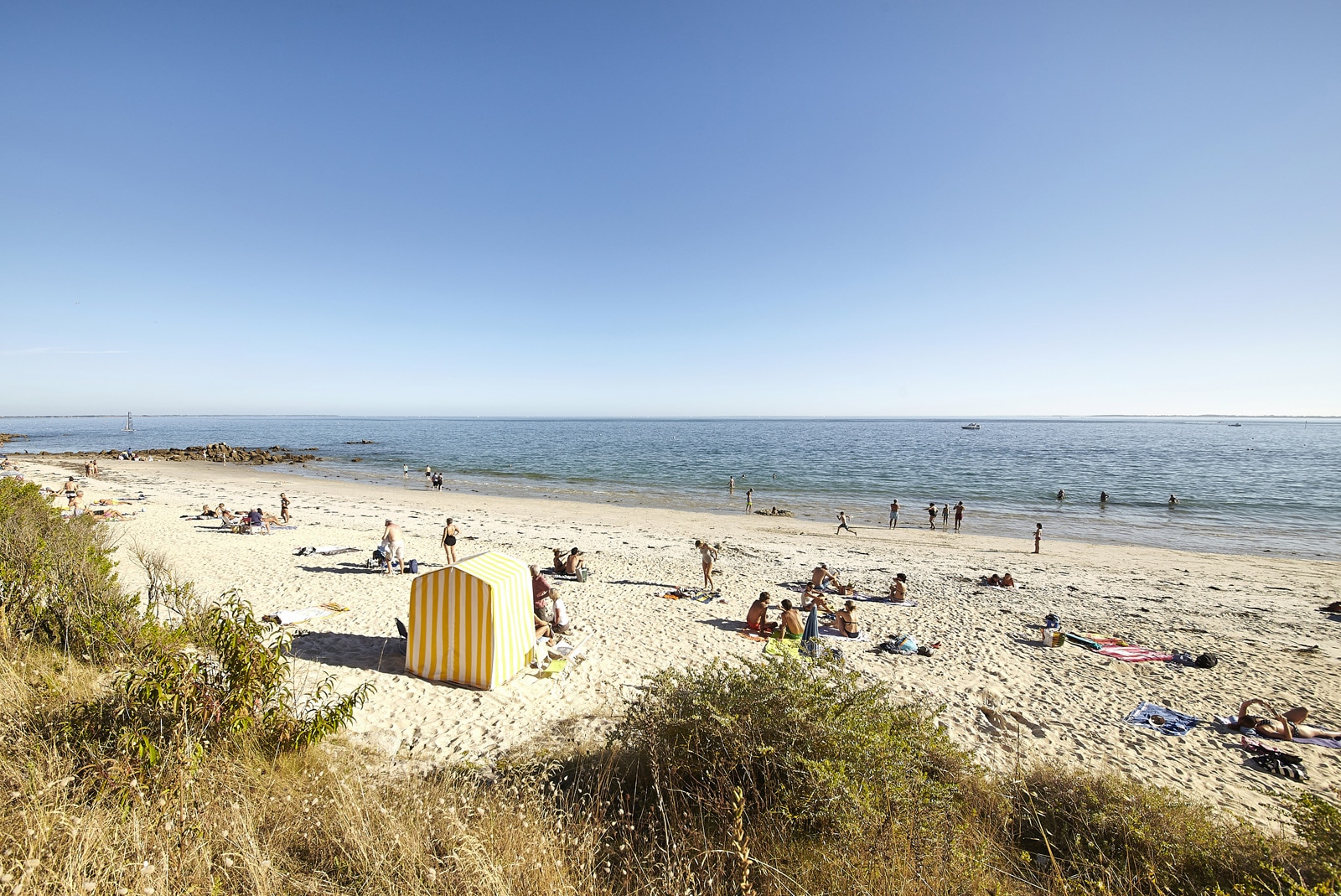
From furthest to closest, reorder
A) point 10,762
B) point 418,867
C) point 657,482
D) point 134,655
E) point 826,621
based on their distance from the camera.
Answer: point 657,482, point 826,621, point 134,655, point 10,762, point 418,867

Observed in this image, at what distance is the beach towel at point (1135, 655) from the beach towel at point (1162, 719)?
2.02 meters

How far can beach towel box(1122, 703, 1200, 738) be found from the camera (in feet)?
24.8

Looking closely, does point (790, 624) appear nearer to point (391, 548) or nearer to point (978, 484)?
point (391, 548)

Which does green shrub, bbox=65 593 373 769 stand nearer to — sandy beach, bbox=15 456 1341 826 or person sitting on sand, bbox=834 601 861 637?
sandy beach, bbox=15 456 1341 826

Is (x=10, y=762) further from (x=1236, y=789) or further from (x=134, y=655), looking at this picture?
(x=1236, y=789)

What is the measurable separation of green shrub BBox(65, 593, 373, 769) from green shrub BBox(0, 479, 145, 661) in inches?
55.3

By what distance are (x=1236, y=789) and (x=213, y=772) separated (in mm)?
10414

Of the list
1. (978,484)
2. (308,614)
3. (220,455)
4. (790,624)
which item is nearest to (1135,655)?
(790,624)

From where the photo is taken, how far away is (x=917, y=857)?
343cm

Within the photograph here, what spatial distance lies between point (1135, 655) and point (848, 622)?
17.2ft

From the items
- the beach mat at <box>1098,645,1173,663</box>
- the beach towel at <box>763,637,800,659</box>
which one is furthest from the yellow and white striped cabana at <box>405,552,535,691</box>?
the beach mat at <box>1098,645,1173,663</box>

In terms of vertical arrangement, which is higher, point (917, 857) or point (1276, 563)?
point (917, 857)

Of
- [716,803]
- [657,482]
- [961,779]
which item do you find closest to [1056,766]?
[961,779]

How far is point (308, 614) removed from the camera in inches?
385
